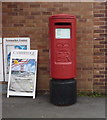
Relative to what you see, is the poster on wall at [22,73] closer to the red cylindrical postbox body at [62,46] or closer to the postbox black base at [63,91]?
the postbox black base at [63,91]

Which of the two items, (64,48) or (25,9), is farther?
(25,9)

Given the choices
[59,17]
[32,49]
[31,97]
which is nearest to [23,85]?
[31,97]

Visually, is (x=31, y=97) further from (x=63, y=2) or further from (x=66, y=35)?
(x=63, y=2)

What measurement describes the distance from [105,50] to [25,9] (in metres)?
2.31

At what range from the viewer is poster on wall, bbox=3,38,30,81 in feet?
21.5

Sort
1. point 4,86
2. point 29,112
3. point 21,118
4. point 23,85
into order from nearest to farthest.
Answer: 1. point 21,118
2. point 29,112
3. point 23,85
4. point 4,86

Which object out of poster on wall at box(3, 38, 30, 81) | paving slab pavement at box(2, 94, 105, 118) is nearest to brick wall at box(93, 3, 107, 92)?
paving slab pavement at box(2, 94, 105, 118)

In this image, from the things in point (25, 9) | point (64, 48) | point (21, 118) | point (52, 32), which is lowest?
point (21, 118)

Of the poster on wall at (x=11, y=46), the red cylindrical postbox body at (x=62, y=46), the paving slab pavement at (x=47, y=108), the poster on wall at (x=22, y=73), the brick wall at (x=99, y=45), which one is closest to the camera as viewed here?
the paving slab pavement at (x=47, y=108)

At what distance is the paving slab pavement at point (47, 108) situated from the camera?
199 inches

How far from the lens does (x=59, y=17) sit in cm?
543

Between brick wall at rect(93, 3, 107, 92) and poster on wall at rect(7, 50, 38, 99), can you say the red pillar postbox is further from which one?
brick wall at rect(93, 3, 107, 92)

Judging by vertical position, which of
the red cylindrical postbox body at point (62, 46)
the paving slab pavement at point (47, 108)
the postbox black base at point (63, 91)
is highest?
the red cylindrical postbox body at point (62, 46)

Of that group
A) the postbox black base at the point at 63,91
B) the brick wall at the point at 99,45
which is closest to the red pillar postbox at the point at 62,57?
the postbox black base at the point at 63,91
